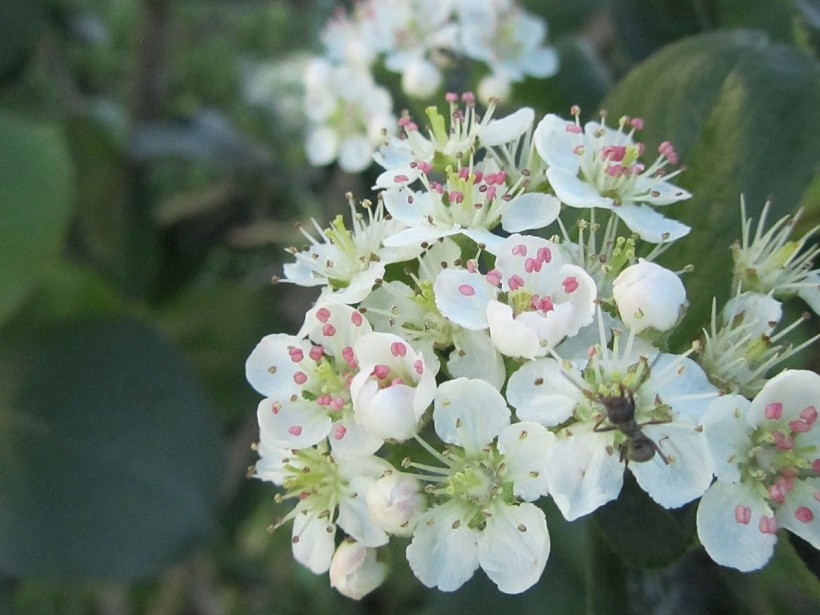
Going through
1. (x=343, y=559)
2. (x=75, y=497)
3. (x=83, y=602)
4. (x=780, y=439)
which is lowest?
(x=83, y=602)

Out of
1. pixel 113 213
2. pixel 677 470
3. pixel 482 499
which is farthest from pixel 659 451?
pixel 113 213

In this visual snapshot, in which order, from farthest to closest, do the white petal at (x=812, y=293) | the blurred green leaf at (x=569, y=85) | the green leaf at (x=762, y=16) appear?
1. the blurred green leaf at (x=569, y=85)
2. the green leaf at (x=762, y=16)
3. the white petal at (x=812, y=293)

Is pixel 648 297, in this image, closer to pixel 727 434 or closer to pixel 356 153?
pixel 727 434

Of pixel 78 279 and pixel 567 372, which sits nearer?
pixel 567 372

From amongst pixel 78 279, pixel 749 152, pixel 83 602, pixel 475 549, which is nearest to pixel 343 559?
pixel 475 549

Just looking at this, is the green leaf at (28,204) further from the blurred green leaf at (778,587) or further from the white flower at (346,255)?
the blurred green leaf at (778,587)

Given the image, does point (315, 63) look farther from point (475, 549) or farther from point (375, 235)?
point (475, 549)

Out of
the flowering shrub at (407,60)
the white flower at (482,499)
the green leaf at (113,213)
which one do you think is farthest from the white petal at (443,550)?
the green leaf at (113,213)
